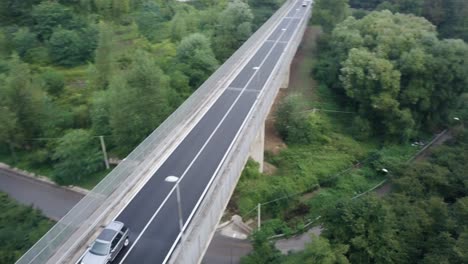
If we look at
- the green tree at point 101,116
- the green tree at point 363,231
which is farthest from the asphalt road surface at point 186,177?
the green tree at point 101,116

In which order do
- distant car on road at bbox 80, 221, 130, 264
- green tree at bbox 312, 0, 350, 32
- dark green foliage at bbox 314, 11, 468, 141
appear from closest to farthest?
distant car on road at bbox 80, 221, 130, 264 < dark green foliage at bbox 314, 11, 468, 141 < green tree at bbox 312, 0, 350, 32

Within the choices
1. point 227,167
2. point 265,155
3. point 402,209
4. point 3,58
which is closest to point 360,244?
point 402,209

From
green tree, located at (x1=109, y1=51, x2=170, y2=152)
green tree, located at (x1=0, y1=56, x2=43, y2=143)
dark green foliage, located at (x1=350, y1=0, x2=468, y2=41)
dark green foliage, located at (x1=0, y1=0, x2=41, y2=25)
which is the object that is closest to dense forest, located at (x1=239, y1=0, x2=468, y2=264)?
dark green foliage, located at (x1=350, y1=0, x2=468, y2=41)

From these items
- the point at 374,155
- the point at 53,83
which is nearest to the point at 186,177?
the point at 374,155

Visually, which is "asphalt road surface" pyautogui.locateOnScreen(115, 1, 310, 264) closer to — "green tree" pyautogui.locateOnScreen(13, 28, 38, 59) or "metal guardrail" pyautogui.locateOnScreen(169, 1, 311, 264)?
"metal guardrail" pyautogui.locateOnScreen(169, 1, 311, 264)

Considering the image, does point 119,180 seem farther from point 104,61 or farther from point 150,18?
point 150,18

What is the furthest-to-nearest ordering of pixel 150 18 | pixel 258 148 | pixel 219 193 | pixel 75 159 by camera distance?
1. pixel 150 18
2. pixel 258 148
3. pixel 75 159
4. pixel 219 193

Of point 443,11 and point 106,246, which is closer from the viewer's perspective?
point 106,246
